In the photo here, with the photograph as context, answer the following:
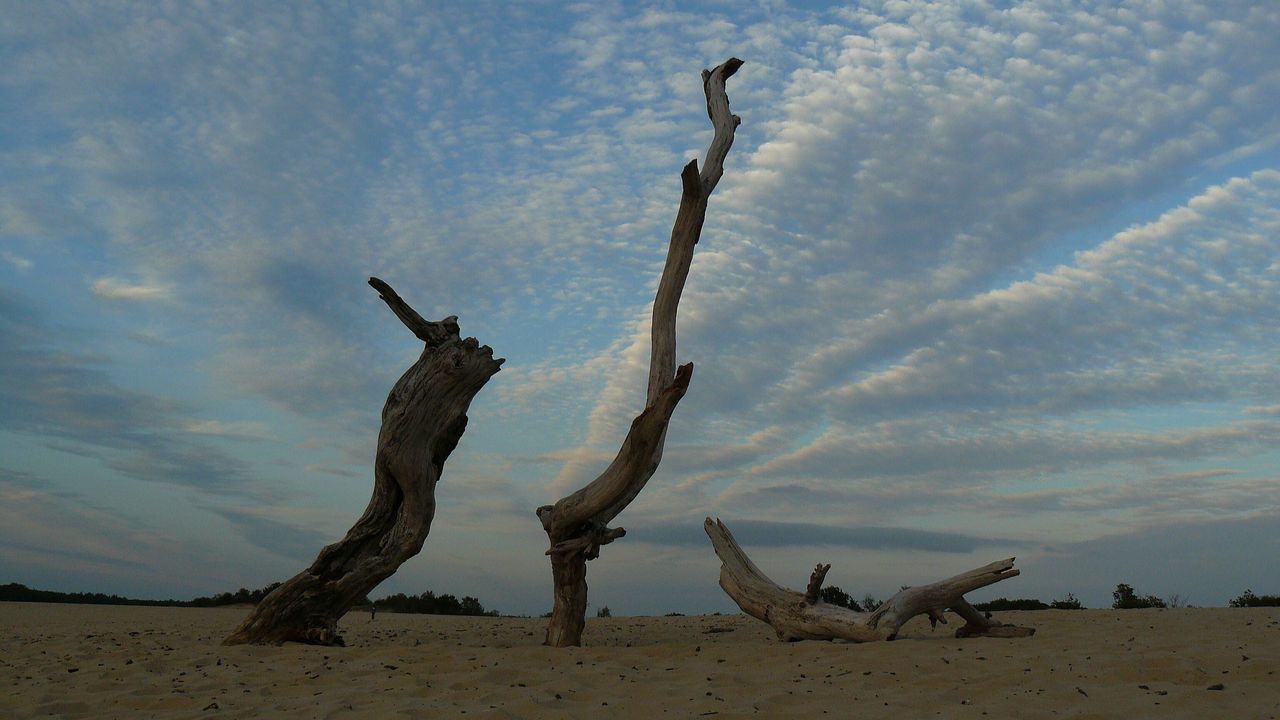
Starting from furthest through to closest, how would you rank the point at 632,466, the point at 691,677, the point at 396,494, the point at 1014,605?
the point at 1014,605 → the point at 396,494 → the point at 632,466 → the point at 691,677

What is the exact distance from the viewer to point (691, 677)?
7.72m

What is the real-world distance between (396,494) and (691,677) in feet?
17.7

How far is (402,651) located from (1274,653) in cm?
829

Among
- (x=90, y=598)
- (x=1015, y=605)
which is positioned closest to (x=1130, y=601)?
(x=1015, y=605)

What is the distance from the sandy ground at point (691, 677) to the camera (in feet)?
21.0

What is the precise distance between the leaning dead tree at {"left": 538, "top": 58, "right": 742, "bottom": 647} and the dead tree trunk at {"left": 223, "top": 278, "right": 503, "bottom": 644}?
6.18 feet

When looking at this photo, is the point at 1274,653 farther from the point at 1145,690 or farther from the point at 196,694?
the point at 196,694

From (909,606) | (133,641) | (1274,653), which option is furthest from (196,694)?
(1274,653)

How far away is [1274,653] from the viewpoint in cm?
769

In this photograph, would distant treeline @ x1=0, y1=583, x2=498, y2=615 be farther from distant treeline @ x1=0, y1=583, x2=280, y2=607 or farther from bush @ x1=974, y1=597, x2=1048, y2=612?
bush @ x1=974, y1=597, x2=1048, y2=612

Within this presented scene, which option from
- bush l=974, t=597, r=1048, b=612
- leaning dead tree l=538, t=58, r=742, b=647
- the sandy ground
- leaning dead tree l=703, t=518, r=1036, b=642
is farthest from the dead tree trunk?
bush l=974, t=597, r=1048, b=612

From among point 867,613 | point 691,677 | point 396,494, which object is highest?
point 396,494

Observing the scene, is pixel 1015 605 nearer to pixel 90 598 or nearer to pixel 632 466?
pixel 632 466

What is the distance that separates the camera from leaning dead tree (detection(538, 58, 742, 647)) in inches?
390
